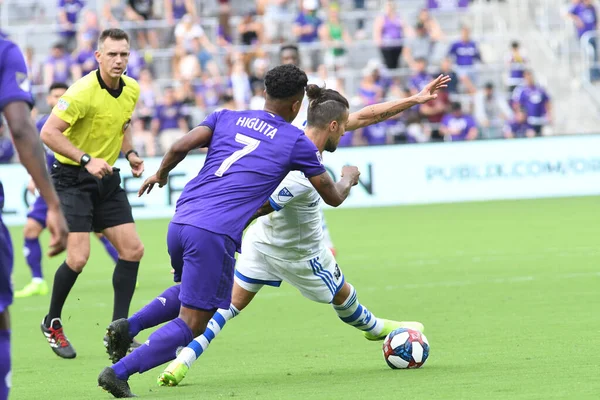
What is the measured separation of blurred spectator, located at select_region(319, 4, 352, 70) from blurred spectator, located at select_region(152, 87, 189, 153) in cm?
397

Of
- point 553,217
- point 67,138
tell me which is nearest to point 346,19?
point 553,217

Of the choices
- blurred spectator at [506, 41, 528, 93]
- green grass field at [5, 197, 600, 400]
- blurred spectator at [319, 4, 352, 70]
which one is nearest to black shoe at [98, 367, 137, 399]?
green grass field at [5, 197, 600, 400]

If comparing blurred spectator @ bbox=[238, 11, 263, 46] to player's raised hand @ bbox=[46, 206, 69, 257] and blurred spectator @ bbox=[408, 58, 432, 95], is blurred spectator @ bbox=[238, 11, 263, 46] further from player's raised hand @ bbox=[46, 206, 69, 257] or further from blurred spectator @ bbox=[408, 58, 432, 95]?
player's raised hand @ bbox=[46, 206, 69, 257]

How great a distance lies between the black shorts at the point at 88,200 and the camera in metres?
9.28

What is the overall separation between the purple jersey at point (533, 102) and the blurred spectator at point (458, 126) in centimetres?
131

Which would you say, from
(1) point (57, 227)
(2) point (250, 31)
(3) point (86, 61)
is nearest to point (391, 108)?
(1) point (57, 227)

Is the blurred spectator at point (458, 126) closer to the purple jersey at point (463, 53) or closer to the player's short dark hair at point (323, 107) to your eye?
the purple jersey at point (463, 53)

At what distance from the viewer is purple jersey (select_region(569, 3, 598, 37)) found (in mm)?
27531

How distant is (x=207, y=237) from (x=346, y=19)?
22.3 meters

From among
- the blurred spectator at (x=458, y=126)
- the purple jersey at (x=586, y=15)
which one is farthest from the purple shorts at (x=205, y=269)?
the purple jersey at (x=586, y=15)

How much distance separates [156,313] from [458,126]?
17.7 meters

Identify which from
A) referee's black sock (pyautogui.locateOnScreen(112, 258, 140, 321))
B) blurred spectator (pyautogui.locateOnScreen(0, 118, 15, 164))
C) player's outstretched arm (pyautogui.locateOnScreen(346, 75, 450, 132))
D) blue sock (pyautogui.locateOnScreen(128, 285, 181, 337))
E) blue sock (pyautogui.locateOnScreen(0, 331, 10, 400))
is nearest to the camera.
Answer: blue sock (pyautogui.locateOnScreen(0, 331, 10, 400))

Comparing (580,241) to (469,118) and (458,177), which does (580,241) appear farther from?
(469,118)

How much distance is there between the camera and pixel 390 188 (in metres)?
22.2
